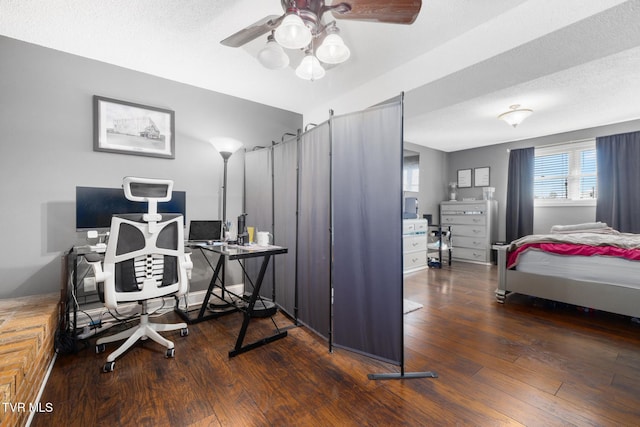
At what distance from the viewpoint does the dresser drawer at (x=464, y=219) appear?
560 centimetres

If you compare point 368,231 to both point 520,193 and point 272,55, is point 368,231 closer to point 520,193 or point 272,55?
point 272,55

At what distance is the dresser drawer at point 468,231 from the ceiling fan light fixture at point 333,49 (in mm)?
5040

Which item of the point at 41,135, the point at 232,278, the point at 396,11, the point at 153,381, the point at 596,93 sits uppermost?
the point at 596,93

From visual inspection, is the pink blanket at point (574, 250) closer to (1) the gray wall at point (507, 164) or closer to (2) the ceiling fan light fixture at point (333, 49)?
(1) the gray wall at point (507, 164)

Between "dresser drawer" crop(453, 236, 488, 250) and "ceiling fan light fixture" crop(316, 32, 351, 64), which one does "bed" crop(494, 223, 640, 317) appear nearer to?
"dresser drawer" crop(453, 236, 488, 250)

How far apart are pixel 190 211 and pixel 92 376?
5.84 feet

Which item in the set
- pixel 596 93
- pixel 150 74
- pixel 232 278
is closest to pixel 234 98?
pixel 150 74

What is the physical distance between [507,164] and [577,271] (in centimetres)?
347

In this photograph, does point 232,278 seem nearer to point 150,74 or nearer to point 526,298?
point 150,74

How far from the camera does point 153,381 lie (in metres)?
1.83

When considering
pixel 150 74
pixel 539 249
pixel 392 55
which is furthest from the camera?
pixel 539 249

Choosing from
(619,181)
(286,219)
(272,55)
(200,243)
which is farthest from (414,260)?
(272,55)

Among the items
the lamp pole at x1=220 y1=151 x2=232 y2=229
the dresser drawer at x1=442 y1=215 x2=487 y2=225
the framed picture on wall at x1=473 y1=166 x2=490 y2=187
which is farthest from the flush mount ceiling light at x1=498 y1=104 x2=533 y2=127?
the lamp pole at x1=220 y1=151 x2=232 y2=229

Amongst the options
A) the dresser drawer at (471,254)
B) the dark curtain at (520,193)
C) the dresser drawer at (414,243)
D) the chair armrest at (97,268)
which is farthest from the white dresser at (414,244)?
the chair armrest at (97,268)
